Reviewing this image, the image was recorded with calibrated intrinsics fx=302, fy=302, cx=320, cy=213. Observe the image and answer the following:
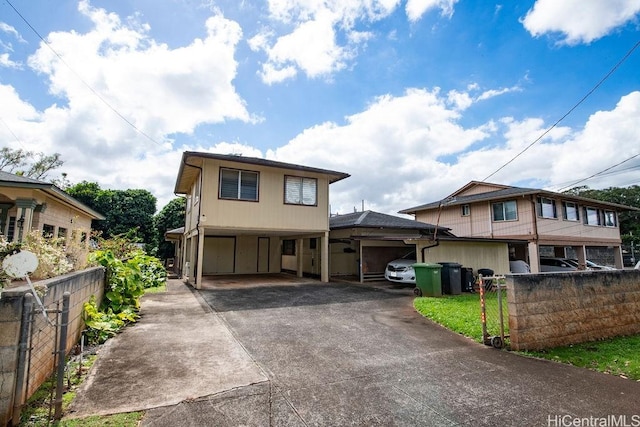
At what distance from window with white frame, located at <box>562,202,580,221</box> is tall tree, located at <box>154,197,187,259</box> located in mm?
27088

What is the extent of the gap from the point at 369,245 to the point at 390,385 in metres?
11.5

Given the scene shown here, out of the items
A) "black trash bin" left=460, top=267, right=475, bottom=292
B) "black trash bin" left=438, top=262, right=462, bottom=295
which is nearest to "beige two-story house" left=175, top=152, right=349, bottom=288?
"black trash bin" left=438, top=262, right=462, bottom=295

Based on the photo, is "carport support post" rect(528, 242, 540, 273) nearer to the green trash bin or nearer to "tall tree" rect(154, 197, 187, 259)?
the green trash bin

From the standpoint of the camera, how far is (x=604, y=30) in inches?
341

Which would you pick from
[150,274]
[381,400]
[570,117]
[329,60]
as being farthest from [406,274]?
[150,274]

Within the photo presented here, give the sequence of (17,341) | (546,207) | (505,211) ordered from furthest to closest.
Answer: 1. (505,211)
2. (546,207)
3. (17,341)

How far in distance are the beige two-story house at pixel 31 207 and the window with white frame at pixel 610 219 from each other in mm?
31148

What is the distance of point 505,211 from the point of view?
1892 cm

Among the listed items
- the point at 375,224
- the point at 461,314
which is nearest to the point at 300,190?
the point at 375,224

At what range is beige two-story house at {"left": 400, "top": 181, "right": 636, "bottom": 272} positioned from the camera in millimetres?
17453

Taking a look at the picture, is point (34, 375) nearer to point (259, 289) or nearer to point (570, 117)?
point (259, 289)

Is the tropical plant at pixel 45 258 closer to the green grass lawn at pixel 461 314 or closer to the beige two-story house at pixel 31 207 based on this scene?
the beige two-story house at pixel 31 207

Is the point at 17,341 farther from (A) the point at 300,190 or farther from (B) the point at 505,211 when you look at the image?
(B) the point at 505,211

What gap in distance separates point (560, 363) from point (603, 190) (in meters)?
41.3
